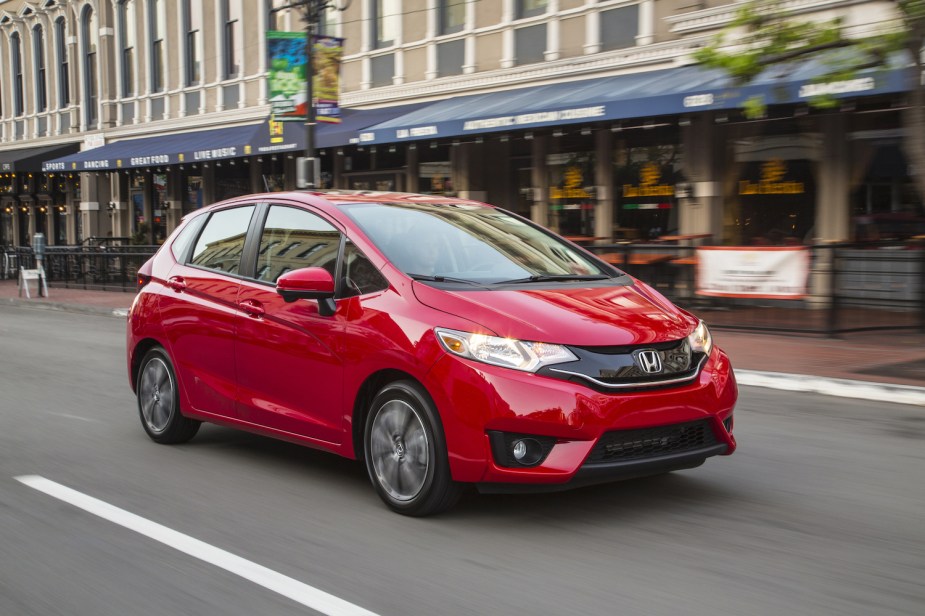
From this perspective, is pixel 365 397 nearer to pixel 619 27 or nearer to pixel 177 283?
pixel 177 283

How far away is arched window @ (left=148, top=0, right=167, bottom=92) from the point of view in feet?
109

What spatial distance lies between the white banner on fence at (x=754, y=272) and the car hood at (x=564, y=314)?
7806 mm

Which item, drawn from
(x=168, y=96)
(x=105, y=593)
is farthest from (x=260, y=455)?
(x=168, y=96)

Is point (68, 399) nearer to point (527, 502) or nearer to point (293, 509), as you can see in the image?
point (293, 509)

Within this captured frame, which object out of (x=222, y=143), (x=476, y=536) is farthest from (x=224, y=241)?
(x=222, y=143)

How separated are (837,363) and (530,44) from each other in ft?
39.7

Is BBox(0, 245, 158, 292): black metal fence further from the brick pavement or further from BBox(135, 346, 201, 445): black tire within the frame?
BBox(135, 346, 201, 445): black tire

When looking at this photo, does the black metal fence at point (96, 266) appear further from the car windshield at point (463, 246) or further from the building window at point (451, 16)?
the car windshield at point (463, 246)

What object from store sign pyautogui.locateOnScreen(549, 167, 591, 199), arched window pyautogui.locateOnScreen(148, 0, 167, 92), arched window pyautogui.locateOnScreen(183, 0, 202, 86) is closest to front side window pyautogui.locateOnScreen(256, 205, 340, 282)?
store sign pyautogui.locateOnScreen(549, 167, 591, 199)

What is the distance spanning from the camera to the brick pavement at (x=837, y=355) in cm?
966

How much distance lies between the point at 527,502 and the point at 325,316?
1459 millimetres

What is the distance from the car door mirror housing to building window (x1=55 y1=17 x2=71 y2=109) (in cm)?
3752

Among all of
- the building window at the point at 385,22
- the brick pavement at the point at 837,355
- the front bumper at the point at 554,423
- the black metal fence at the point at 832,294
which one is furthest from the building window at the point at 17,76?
the front bumper at the point at 554,423

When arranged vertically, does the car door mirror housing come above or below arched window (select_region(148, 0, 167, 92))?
below
